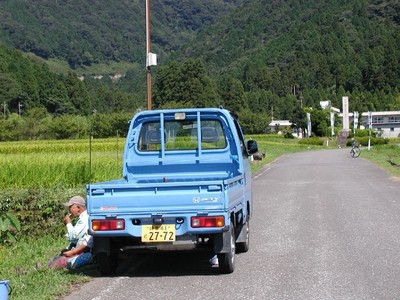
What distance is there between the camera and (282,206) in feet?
49.5

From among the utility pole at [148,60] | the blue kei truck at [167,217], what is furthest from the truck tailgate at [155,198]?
the utility pole at [148,60]

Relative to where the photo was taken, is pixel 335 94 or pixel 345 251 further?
pixel 335 94

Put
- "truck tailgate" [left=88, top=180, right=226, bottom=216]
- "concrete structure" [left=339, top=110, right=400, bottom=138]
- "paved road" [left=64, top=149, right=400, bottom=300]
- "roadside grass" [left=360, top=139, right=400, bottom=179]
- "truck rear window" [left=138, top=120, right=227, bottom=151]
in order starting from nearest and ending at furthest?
"paved road" [left=64, top=149, right=400, bottom=300]
"truck tailgate" [left=88, top=180, right=226, bottom=216]
"truck rear window" [left=138, top=120, right=227, bottom=151]
"roadside grass" [left=360, top=139, right=400, bottom=179]
"concrete structure" [left=339, top=110, right=400, bottom=138]

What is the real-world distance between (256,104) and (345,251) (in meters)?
128

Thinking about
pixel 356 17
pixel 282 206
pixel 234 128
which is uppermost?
pixel 356 17

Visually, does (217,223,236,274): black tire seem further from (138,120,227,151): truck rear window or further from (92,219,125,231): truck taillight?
(138,120,227,151): truck rear window

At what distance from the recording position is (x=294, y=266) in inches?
324

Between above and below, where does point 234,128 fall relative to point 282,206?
above

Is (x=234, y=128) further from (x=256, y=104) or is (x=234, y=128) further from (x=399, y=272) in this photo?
(x=256, y=104)

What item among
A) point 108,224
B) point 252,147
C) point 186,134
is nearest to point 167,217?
point 108,224

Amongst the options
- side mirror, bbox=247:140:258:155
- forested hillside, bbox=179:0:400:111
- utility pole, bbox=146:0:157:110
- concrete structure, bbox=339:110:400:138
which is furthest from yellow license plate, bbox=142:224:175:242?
forested hillside, bbox=179:0:400:111

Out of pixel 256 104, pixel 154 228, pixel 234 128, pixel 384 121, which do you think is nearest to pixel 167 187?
pixel 154 228

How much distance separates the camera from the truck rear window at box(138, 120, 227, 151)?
997cm

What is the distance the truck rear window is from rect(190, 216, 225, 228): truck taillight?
2.56 metres
